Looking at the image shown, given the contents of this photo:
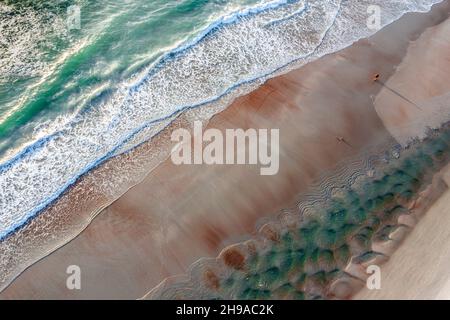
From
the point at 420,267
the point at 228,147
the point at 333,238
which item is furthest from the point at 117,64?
the point at 420,267

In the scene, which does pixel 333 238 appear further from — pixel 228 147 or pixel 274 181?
pixel 228 147

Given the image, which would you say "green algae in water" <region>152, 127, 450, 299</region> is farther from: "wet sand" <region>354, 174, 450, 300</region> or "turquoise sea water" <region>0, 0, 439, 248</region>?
"turquoise sea water" <region>0, 0, 439, 248</region>

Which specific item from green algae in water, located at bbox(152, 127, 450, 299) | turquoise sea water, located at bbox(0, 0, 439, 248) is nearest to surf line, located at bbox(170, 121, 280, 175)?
turquoise sea water, located at bbox(0, 0, 439, 248)

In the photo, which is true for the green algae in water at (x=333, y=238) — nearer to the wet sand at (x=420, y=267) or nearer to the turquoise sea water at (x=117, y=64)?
the wet sand at (x=420, y=267)

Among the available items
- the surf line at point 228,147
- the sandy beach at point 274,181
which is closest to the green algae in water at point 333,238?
the sandy beach at point 274,181

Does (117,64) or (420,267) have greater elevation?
(117,64)

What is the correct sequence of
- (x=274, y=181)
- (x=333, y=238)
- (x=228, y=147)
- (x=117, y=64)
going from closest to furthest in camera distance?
(x=333, y=238), (x=274, y=181), (x=228, y=147), (x=117, y=64)
